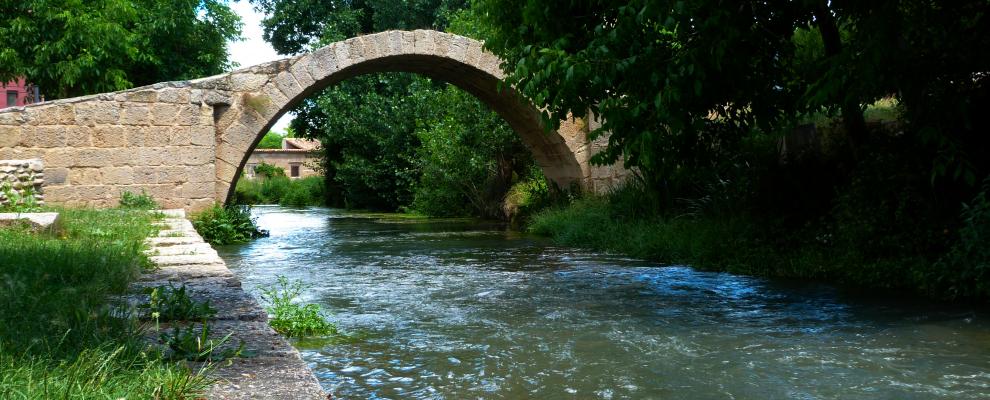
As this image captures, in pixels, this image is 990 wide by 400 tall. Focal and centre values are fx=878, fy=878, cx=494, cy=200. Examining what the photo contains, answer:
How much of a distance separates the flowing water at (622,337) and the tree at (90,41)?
1038 centimetres

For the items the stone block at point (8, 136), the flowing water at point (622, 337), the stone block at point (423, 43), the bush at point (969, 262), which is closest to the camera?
the flowing water at point (622, 337)

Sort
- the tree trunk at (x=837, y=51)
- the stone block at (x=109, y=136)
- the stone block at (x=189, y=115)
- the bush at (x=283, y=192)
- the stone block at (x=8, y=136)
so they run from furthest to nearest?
the bush at (x=283, y=192)
the stone block at (x=189, y=115)
the stone block at (x=109, y=136)
the stone block at (x=8, y=136)
the tree trunk at (x=837, y=51)

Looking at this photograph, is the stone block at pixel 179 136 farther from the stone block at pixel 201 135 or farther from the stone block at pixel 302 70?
the stone block at pixel 302 70

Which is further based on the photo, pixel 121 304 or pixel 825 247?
pixel 825 247

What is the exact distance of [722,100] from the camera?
6605 mm

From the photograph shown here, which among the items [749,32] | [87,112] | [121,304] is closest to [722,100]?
[749,32]

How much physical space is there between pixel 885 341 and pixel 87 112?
8836 millimetres

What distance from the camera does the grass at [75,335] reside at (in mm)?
1987

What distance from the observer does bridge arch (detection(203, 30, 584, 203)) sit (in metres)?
10.8

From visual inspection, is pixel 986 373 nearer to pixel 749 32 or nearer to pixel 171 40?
pixel 749 32

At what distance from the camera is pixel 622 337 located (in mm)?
4676

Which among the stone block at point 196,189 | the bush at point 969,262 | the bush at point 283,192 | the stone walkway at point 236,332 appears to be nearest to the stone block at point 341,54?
the stone block at point 196,189

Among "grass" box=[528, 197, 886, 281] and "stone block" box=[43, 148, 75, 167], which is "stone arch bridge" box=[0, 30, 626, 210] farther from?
"grass" box=[528, 197, 886, 281]

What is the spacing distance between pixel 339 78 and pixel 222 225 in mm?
2565
